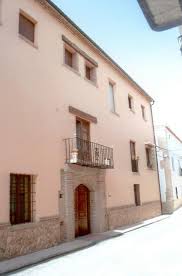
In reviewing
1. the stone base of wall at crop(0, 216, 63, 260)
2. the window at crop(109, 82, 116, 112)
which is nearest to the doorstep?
the stone base of wall at crop(0, 216, 63, 260)

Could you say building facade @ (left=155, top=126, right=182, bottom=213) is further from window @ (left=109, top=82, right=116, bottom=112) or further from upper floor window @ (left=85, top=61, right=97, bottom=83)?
upper floor window @ (left=85, top=61, right=97, bottom=83)

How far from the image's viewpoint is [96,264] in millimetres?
7383

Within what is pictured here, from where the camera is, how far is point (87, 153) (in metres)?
12.9

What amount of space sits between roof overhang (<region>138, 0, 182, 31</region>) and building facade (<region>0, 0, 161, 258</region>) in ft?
26.6

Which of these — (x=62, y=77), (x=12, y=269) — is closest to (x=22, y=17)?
(x=62, y=77)

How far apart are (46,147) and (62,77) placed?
3468 millimetres

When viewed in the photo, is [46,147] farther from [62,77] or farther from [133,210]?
[133,210]

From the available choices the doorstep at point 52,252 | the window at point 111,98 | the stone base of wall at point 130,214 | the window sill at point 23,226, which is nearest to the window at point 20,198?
the window sill at point 23,226

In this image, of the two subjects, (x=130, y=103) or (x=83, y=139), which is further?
(x=130, y=103)

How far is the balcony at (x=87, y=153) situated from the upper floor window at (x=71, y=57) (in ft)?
12.1

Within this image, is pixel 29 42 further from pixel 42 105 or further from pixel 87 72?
pixel 87 72

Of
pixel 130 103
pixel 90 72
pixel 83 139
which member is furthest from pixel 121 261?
pixel 130 103

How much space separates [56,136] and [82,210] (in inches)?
156

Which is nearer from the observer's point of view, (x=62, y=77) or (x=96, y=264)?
(x=96, y=264)
